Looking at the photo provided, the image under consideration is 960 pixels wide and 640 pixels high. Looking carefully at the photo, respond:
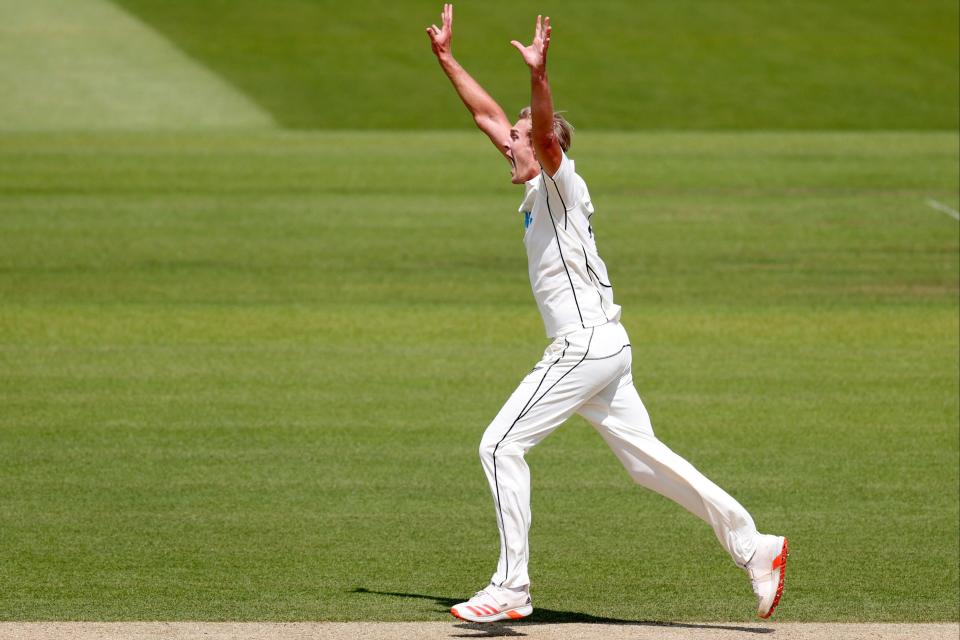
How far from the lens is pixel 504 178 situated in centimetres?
2270

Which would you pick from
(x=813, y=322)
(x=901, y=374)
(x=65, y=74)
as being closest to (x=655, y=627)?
(x=901, y=374)

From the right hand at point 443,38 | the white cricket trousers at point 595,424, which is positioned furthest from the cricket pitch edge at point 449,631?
the right hand at point 443,38

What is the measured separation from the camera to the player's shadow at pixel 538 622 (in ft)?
22.4

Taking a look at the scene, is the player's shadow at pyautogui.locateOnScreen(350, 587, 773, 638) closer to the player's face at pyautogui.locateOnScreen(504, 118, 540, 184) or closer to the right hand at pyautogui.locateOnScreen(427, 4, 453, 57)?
the player's face at pyautogui.locateOnScreen(504, 118, 540, 184)

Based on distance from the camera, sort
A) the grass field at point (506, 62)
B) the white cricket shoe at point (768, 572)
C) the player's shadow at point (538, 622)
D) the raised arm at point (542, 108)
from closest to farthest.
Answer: the raised arm at point (542, 108), the player's shadow at point (538, 622), the white cricket shoe at point (768, 572), the grass field at point (506, 62)

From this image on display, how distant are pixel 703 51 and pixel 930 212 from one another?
15.5 m

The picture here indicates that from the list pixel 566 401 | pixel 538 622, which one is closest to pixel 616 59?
pixel 566 401

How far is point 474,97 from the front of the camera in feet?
24.6

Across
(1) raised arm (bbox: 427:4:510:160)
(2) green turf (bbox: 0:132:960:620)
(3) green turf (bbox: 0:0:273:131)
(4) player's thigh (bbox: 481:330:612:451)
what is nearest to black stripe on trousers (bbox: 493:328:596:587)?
(4) player's thigh (bbox: 481:330:612:451)

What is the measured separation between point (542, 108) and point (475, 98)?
108 centimetres

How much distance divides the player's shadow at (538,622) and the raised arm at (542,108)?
2.05 m

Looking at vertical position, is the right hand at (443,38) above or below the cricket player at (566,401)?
above

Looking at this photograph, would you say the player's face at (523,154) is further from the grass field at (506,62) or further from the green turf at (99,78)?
the grass field at (506,62)

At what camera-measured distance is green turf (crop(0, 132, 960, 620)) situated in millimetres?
8055
